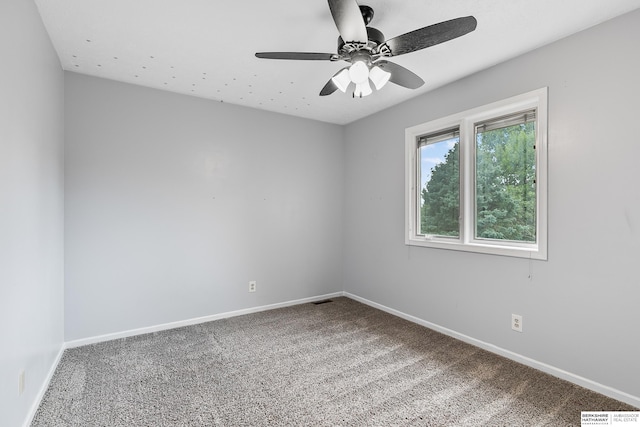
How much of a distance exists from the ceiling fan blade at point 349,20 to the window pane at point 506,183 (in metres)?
1.66

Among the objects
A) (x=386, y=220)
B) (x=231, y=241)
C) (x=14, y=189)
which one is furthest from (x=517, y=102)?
(x=14, y=189)

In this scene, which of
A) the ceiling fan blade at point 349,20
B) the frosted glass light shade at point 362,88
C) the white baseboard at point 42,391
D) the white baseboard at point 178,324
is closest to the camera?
the ceiling fan blade at point 349,20

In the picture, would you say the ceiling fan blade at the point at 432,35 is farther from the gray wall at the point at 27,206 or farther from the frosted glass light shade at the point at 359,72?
the gray wall at the point at 27,206

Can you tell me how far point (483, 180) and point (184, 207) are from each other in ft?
9.58

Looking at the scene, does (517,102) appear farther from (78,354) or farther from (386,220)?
(78,354)

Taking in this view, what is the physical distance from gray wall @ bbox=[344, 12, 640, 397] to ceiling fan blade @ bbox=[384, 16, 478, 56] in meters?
1.17

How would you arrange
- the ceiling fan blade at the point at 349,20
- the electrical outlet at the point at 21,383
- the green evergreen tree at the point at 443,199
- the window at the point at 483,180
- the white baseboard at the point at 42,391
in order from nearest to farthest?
the ceiling fan blade at the point at 349,20
the electrical outlet at the point at 21,383
the white baseboard at the point at 42,391
the window at the point at 483,180
the green evergreen tree at the point at 443,199

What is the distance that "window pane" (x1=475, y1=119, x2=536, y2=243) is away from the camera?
8.09 feet

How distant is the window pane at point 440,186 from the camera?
9.93 ft

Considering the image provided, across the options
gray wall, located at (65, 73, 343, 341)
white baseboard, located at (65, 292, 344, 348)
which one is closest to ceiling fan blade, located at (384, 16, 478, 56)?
gray wall, located at (65, 73, 343, 341)

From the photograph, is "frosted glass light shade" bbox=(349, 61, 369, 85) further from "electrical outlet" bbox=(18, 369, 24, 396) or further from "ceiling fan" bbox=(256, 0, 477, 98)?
"electrical outlet" bbox=(18, 369, 24, 396)

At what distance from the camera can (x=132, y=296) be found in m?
2.98

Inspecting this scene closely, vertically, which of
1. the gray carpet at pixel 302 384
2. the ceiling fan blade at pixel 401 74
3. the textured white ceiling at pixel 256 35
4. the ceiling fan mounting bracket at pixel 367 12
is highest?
the textured white ceiling at pixel 256 35

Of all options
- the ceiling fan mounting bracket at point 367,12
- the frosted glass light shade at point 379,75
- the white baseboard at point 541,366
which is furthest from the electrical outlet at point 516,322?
the ceiling fan mounting bracket at point 367,12
